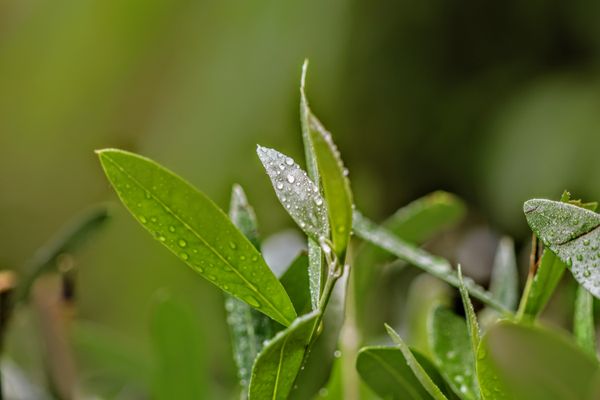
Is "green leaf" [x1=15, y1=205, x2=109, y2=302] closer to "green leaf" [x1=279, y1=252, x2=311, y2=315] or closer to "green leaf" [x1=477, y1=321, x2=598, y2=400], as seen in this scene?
"green leaf" [x1=279, y1=252, x2=311, y2=315]

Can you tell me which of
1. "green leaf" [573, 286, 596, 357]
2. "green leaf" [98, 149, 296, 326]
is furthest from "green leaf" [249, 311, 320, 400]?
"green leaf" [573, 286, 596, 357]

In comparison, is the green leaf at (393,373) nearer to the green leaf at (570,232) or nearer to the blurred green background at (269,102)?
the green leaf at (570,232)

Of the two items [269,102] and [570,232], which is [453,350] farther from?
[269,102]

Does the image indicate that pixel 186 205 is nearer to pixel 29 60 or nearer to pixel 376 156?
pixel 376 156

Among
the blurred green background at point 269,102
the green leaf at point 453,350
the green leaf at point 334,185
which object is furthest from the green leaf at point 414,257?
the blurred green background at point 269,102

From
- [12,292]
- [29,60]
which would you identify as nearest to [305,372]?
[12,292]

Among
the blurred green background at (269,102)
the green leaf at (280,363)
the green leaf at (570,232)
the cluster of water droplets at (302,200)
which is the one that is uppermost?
the cluster of water droplets at (302,200)
